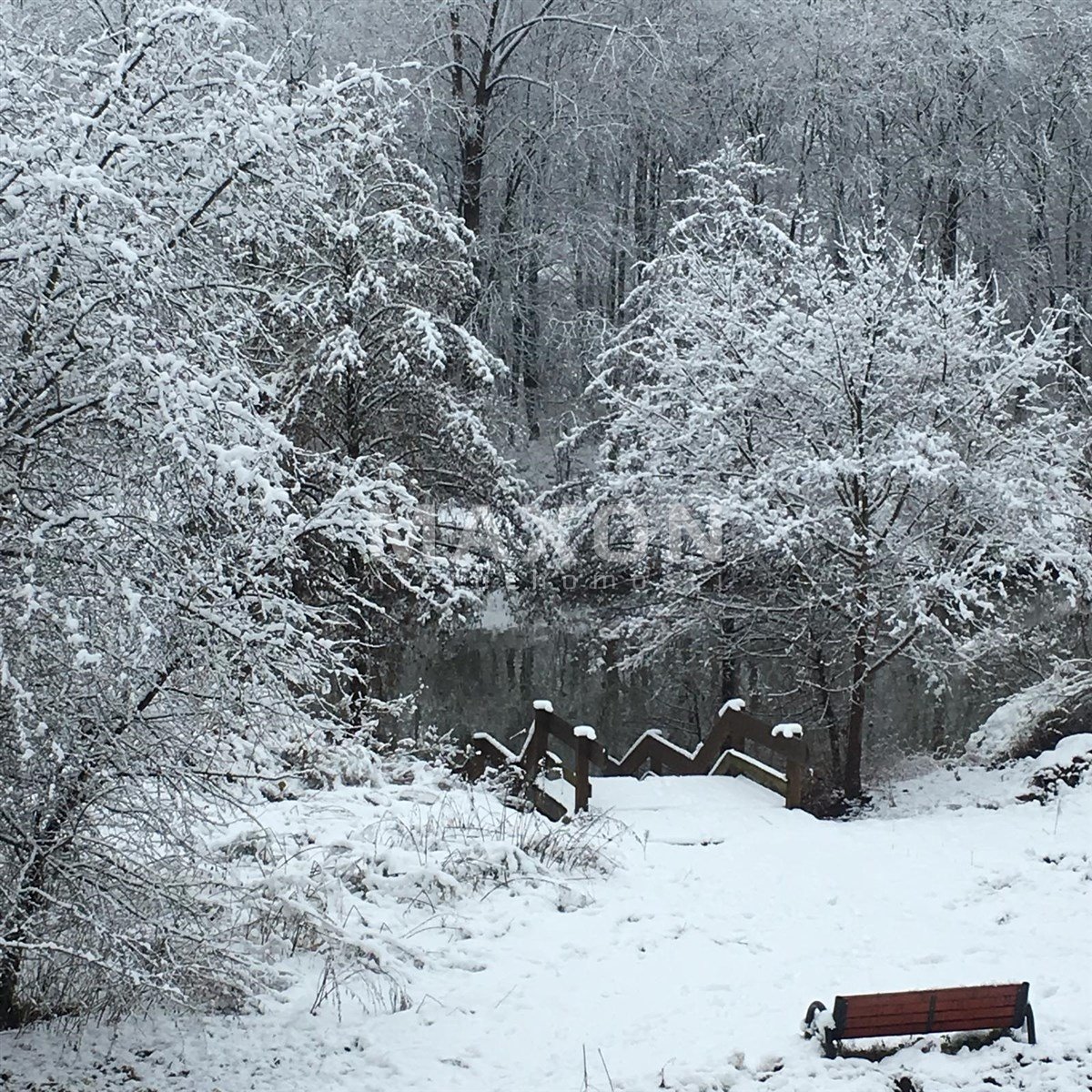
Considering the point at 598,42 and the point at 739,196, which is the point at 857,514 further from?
the point at 598,42

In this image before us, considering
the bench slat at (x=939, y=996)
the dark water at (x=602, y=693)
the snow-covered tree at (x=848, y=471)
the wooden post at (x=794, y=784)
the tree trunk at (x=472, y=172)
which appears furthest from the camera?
the tree trunk at (x=472, y=172)

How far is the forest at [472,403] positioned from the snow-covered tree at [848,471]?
0.24ft

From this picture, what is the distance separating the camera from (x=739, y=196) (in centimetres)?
1617

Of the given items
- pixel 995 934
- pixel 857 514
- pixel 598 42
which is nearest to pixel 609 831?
pixel 995 934

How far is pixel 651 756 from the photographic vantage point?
1238 cm

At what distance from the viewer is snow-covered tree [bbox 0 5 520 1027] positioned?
3959 mm

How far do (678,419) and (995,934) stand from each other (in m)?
8.40

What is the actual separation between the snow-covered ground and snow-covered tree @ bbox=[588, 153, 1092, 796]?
3.12 meters

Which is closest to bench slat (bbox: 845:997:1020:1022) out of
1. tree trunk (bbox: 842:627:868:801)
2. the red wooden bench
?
the red wooden bench

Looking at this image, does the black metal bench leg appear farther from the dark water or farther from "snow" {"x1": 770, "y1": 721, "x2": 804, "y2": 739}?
the dark water

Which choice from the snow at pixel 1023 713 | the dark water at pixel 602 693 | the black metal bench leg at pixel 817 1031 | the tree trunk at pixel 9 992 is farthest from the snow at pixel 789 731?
the tree trunk at pixel 9 992

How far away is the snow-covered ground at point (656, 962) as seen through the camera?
16.6 ft

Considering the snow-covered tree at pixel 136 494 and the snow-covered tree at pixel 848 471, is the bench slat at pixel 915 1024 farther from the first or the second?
the snow-covered tree at pixel 848 471

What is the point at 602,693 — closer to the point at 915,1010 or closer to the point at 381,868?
the point at 381,868
